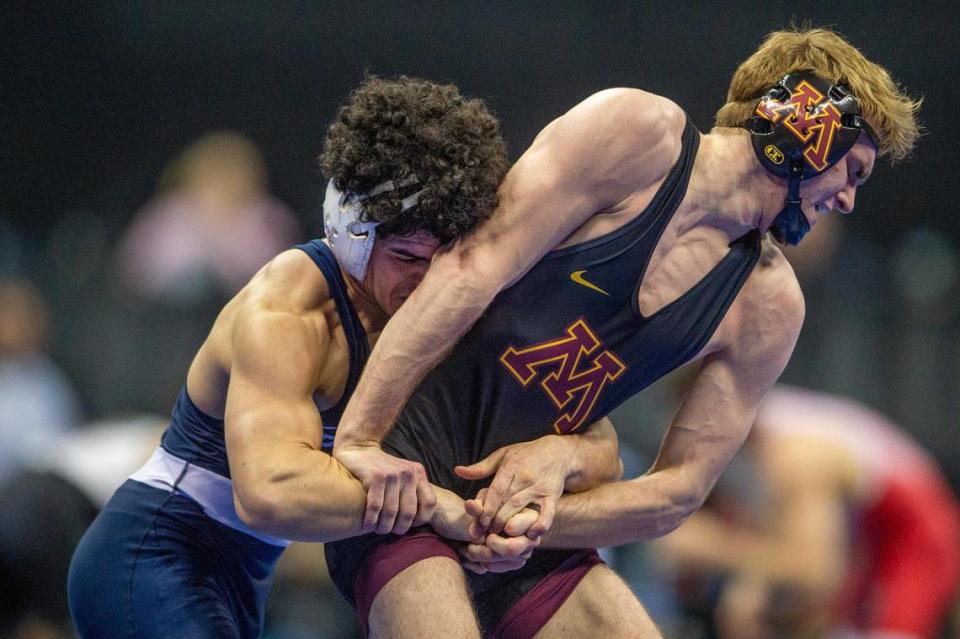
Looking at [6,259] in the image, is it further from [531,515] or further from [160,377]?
[531,515]

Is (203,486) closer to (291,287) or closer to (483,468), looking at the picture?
(291,287)

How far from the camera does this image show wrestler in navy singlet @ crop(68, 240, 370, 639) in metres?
3.32

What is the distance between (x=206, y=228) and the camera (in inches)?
291

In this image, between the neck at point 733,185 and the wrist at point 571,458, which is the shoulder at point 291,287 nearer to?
the wrist at point 571,458

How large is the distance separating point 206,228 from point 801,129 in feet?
15.6

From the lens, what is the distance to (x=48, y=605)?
5836mm

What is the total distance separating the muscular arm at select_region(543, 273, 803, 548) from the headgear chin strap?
27 centimetres

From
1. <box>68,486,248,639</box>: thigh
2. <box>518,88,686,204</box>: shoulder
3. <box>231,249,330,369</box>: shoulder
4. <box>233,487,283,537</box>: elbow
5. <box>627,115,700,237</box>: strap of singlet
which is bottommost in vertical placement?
<box>68,486,248,639</box>: thigh

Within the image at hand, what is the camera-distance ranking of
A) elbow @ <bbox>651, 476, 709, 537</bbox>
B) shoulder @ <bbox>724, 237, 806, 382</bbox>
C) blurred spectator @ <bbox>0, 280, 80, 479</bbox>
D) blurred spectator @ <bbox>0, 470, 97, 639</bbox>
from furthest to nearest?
blurred spectator @ <bbox>0, 280, 80, 479</bbox>
blurred spectator @ <bbox>0, 470, 97, 639</bbox>
elbow @ <bbox>651, 476, 709, 537</bbox>
shoulder @ <bbox>724, 237, 806, 382</bbox>

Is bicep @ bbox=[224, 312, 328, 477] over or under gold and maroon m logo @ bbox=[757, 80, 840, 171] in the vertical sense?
under

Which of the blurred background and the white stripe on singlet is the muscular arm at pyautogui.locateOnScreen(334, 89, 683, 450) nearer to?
the white stripe on singlet

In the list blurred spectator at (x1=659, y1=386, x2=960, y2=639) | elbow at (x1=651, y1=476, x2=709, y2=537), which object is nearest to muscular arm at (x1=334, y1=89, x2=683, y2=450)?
elbow at (x1=651, y1=476, x2=709, y2=537)

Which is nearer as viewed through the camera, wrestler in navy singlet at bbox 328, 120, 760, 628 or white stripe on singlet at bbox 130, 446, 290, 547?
wrestler in navy singlet at bbox 328, 120, 760, 628

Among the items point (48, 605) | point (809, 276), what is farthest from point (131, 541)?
point (809, 276)
